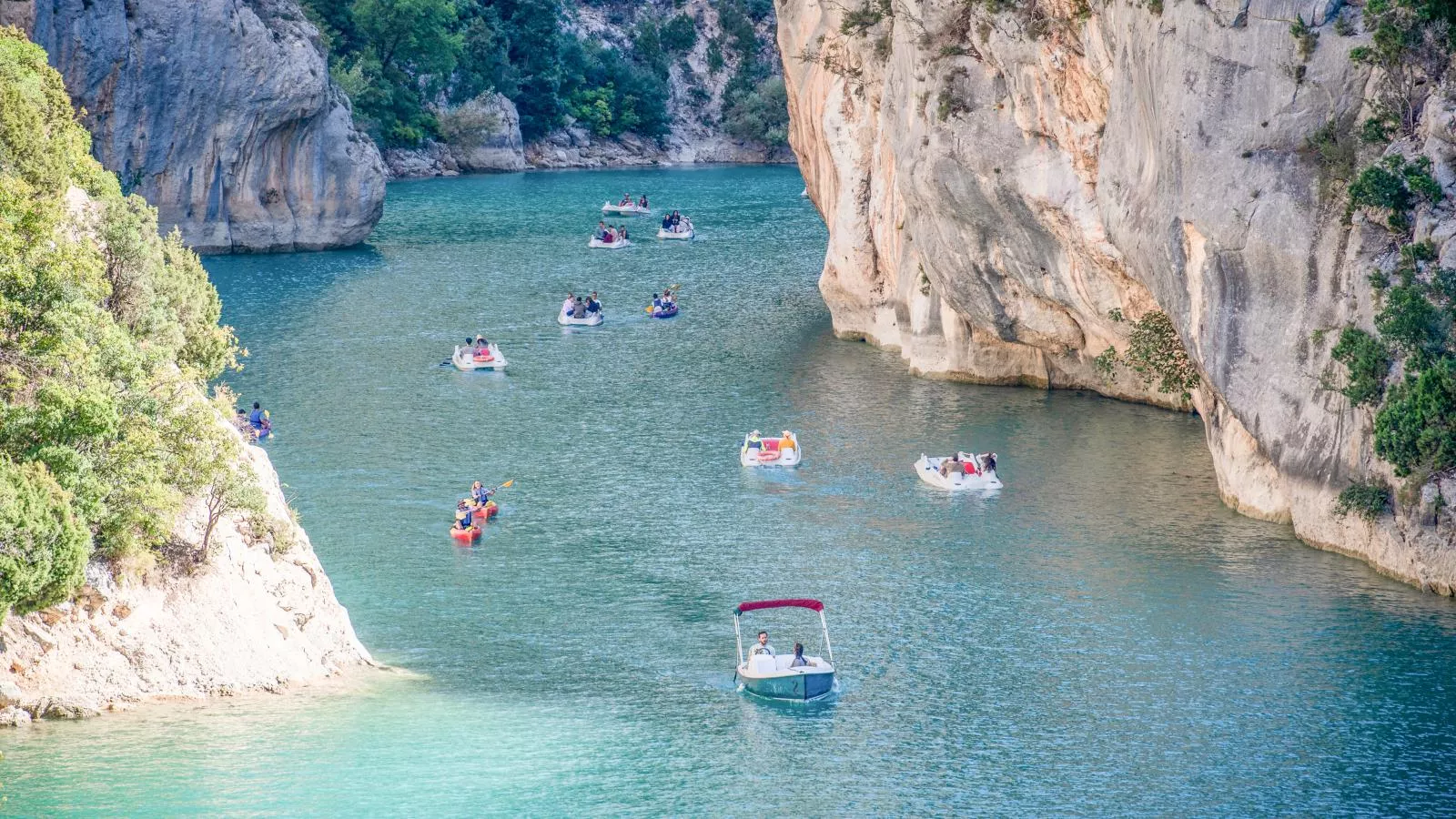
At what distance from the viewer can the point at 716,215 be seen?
355 feet

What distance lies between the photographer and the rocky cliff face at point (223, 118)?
268ft

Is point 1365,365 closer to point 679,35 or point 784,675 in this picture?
point 784,675

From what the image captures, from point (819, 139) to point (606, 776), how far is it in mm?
44059

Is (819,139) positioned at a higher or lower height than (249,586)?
higher

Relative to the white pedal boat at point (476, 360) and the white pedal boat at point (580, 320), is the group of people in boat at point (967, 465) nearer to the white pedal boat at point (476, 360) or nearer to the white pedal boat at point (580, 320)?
the white pedal boat at point (476, 360)

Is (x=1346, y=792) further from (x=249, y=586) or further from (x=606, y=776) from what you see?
(x=249, y=586)

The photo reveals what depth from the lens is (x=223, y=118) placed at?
87688mm

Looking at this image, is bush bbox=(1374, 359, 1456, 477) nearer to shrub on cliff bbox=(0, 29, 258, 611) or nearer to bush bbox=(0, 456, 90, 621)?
shrub on cliff bbox=(0, 29, 258, 611)

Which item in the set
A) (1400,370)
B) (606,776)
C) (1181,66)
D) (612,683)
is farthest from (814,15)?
(606,776)

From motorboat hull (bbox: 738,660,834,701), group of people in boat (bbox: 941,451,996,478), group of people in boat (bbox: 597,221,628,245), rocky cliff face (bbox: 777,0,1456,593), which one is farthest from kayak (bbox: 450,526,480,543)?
group of people in boat (bbox: 597,221,628,245)

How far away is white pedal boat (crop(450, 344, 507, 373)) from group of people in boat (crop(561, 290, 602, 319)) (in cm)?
881

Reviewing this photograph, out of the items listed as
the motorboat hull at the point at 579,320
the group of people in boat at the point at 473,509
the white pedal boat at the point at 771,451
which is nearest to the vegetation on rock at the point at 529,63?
the motorboat hull at the point at 579,320

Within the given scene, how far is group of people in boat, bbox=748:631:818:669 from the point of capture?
3228 centimetres

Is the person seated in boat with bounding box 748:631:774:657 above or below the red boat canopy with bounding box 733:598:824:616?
below
